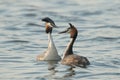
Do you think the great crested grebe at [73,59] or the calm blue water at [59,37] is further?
the great crested grebe at [73,59]

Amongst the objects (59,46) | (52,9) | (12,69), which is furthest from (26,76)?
(52,9)

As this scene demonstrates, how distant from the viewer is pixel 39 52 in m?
23.4

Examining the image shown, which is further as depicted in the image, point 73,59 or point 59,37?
point 59,37

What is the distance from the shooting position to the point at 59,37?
1065 inches

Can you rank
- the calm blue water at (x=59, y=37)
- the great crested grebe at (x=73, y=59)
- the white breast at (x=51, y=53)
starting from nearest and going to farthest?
1. the calm blue water at (x=59, y=37)
2. the great crested grebe at (x=73, y=59)
3. the white breast at (x=51, y=53)

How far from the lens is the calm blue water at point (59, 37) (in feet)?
64.6

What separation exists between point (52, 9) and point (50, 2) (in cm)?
258

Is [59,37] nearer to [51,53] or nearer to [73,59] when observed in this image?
[51,53]

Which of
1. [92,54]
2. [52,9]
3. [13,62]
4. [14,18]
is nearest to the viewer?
[13,62]

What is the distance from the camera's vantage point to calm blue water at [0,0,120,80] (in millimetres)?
19703

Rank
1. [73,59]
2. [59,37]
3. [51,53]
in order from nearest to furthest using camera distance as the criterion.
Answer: [73,59] < [51,53] < [59,37]

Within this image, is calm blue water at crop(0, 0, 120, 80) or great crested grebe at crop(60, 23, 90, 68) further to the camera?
great crested grebe at crop(60, 23, 90, 68)

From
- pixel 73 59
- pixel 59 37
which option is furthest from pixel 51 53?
pixel 59 37

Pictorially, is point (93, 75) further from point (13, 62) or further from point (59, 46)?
point (59, 46)
